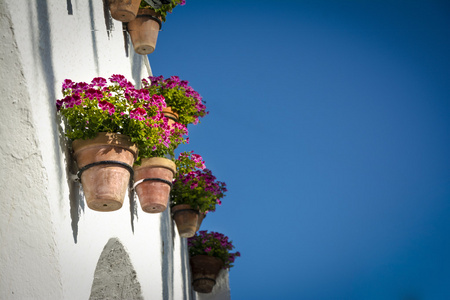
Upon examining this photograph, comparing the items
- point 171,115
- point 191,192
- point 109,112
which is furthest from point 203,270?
point 109,112

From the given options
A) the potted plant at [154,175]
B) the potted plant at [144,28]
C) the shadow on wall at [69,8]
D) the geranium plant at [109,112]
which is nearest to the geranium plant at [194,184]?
the potted plant at [144,28]

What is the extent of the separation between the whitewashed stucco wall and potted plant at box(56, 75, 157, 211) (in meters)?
0.08

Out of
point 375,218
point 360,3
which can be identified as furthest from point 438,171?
point 360,3

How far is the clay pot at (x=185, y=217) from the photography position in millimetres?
5910

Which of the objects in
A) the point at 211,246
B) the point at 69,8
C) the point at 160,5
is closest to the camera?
the point at 69,8

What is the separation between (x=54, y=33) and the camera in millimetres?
3018

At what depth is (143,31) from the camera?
182 inches

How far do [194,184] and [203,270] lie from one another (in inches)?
101

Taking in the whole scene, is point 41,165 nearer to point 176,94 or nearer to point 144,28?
point 144,28

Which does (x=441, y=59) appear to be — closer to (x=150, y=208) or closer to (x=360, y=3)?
(x=360, y=3)

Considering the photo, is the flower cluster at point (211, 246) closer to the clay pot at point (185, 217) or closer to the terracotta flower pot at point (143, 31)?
the clay pot at point (185, 217)

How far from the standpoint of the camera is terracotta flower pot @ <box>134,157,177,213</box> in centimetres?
379

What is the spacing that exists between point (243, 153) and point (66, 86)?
2625cm

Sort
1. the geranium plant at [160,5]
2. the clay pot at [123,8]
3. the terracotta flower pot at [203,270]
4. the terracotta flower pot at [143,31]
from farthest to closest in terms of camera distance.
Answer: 1. the terracotta flower pot at [203,270]
2. the terracotta flower pot at [143,31]
3. the geranium plant at [160,5]
4. the clay pot at [123,8]
